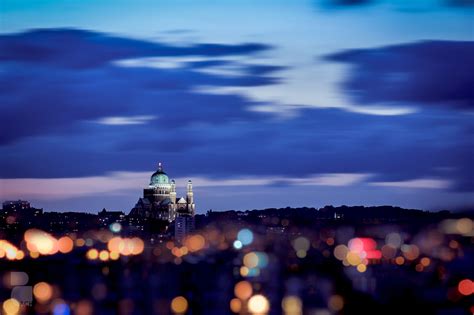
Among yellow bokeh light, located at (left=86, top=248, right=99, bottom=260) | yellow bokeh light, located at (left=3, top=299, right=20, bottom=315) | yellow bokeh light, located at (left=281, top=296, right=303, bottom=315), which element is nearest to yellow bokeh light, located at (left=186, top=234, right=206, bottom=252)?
yellow bokeh light, located at (left=86, top=248, right=99, bottom=260)

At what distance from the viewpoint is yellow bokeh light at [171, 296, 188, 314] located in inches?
2228

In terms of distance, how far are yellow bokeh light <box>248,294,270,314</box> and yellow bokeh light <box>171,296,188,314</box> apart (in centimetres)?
290

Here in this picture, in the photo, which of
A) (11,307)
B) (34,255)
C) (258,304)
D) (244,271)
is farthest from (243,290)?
(34,255)

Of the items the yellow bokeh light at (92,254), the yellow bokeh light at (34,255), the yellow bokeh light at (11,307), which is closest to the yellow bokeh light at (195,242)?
the yellow bokeh light at (92,254)

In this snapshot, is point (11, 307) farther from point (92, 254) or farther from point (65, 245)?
point (65, 245)

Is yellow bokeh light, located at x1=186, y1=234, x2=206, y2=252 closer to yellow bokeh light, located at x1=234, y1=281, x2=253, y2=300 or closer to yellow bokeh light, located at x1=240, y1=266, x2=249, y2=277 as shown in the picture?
yellow bokeh light, located at x1=240, y1=266, x2=249, y2=277

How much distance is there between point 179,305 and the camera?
196 feet

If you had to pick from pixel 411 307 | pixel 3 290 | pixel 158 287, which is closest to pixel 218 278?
pixel 158 287

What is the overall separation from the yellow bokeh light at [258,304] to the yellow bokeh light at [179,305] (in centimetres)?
290

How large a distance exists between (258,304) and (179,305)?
11.9 ft

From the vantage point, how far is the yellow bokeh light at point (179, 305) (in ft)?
186

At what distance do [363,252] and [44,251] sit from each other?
99.7 ft

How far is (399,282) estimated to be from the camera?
74188 millimetres

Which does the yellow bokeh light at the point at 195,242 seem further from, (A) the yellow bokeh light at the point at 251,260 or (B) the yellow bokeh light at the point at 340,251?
(A) the yellow bokeh light at the point at 251,260
